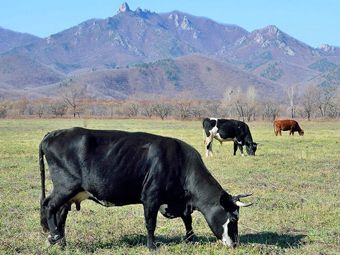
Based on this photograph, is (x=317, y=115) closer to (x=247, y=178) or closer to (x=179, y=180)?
(x=247, y=178)

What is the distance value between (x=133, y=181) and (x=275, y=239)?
2976mm

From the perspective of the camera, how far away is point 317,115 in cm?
12838

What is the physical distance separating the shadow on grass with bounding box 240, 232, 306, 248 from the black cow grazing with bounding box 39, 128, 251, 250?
3.45ft

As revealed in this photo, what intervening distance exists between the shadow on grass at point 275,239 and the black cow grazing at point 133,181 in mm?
1053

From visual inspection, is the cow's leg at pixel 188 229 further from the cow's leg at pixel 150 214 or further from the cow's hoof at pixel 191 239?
the cow's leg at pixel 150 214

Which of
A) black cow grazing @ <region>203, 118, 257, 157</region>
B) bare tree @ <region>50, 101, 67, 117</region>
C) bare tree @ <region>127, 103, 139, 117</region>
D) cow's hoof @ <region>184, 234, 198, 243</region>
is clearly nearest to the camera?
cow's hoof @ <region>184, 234, 198, 243</region>

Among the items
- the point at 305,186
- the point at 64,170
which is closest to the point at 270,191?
the point at 305,186

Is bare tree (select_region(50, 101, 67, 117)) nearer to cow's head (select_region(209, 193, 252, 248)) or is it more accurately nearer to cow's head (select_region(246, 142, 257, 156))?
cow's head (select_region(246, 142, 257, 156))

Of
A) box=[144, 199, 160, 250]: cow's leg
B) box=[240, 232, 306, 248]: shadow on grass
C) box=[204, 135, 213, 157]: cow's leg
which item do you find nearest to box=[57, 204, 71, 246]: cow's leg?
box=[144, 199, 160, 250]: cow's leg

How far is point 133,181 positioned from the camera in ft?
28.5

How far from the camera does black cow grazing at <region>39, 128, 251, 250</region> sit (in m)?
8.61

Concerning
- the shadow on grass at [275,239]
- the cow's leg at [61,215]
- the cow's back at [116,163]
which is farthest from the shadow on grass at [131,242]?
the cow's back at [116,163]

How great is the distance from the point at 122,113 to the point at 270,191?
403 feet

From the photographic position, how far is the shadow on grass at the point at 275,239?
30.6ft
